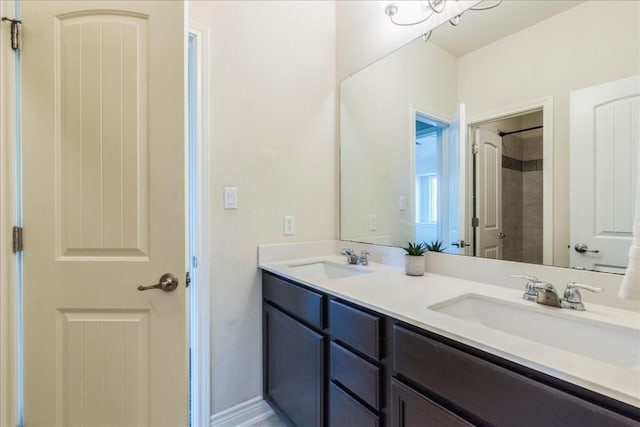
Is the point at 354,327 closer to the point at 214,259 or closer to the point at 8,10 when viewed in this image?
the point at 214,259

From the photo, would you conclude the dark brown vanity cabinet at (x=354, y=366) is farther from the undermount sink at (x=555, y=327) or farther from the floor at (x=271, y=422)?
the floor at (x=271, y=422)

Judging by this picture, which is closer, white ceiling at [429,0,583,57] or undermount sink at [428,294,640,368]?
undermount sink at [428,294,640,368]

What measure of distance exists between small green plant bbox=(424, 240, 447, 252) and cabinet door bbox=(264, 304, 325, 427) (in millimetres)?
709

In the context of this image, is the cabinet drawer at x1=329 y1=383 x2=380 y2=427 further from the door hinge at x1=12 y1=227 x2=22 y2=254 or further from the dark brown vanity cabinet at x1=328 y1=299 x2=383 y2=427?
the door hinge at x1=12 y1=227 x2=22 y2=254

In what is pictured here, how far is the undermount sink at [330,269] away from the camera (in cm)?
173

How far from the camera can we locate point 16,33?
1.11 metres

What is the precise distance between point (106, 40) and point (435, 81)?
1.46 metres

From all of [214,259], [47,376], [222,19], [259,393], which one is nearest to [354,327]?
[214,259]

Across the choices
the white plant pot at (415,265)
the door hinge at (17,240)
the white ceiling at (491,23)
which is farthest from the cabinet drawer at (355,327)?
the white ceiling at (491,23)

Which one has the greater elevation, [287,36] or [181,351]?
[287,36]

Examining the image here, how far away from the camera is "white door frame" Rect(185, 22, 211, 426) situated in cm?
156

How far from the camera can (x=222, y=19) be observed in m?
1.64

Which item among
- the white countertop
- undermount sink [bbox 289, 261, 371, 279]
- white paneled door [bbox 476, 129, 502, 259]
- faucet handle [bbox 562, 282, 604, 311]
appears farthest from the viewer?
undermount sink [bbox 289, 261, 371, 279]

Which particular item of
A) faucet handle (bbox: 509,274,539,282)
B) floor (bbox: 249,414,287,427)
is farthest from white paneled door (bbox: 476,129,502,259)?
floor (bbox: 249,414,287,427)
